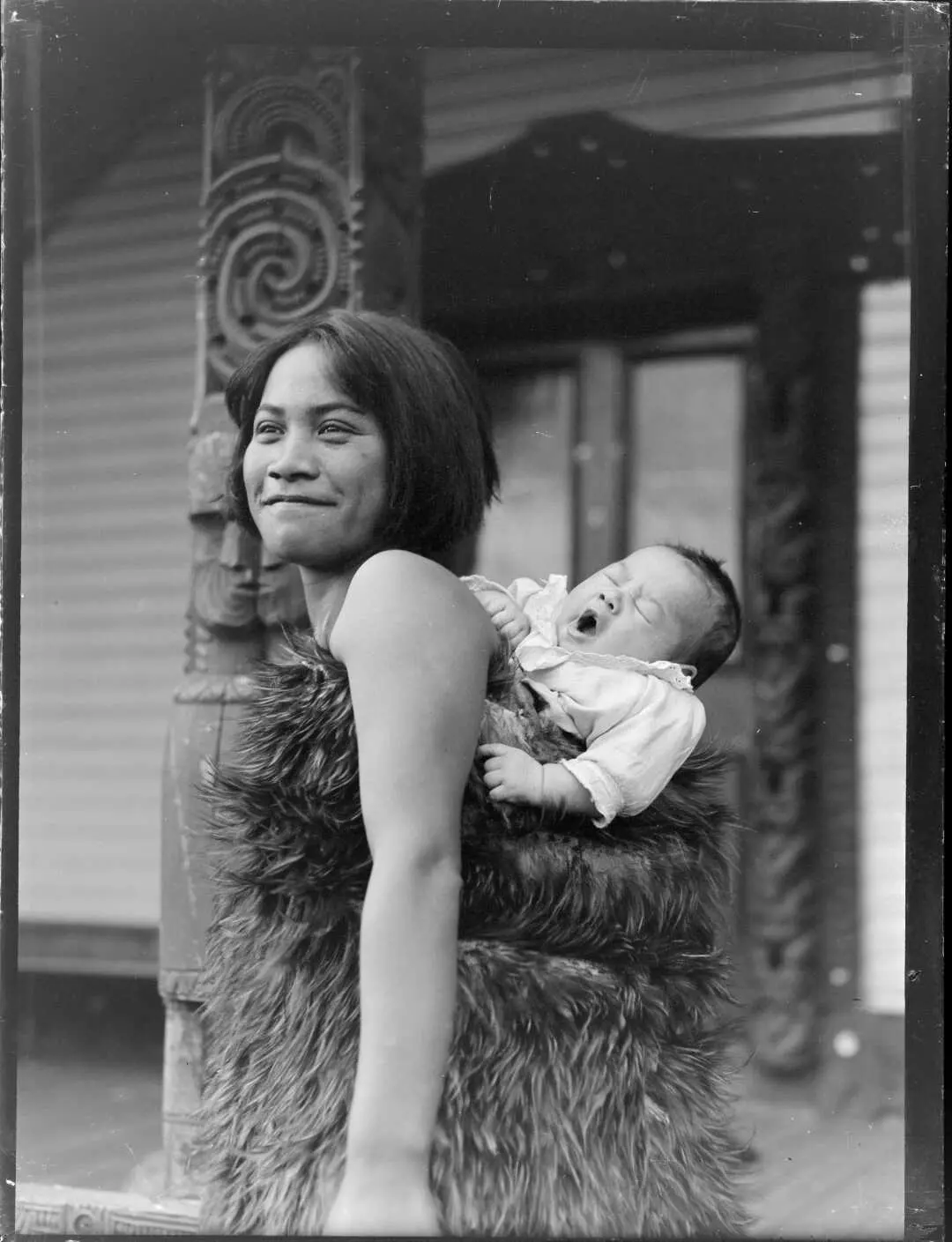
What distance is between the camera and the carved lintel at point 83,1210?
271 centimetres

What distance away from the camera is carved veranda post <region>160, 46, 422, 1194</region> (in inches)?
108

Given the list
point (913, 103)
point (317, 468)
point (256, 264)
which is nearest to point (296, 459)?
point (317, 468)

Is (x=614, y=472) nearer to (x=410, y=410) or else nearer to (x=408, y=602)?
(x=410, y=410)

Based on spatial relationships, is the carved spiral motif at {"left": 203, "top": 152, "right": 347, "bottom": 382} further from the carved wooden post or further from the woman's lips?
the carved wooden post

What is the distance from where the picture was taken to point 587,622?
2484 mm

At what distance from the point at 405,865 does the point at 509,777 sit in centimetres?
25

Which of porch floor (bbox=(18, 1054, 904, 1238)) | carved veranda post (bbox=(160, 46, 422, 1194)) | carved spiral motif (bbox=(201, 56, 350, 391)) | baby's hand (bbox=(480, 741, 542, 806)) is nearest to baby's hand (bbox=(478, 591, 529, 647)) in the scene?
baby's hand (bbox=(480, 741, 542, 806))

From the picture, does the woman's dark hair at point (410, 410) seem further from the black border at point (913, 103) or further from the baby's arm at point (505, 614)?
the black border at point (913, 103)

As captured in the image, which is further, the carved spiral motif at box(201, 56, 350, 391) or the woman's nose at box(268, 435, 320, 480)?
the carved spiral motif at box(201, 56, 350, 391)

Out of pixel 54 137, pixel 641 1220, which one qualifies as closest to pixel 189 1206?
pixel 641 1220

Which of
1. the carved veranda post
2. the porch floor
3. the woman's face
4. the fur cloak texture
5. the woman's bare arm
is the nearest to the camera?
the woman's bare arm

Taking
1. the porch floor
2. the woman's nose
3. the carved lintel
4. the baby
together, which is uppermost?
the woman's nose

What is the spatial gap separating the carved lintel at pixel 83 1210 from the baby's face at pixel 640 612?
1488 millimetres

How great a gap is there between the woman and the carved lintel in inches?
9.7
